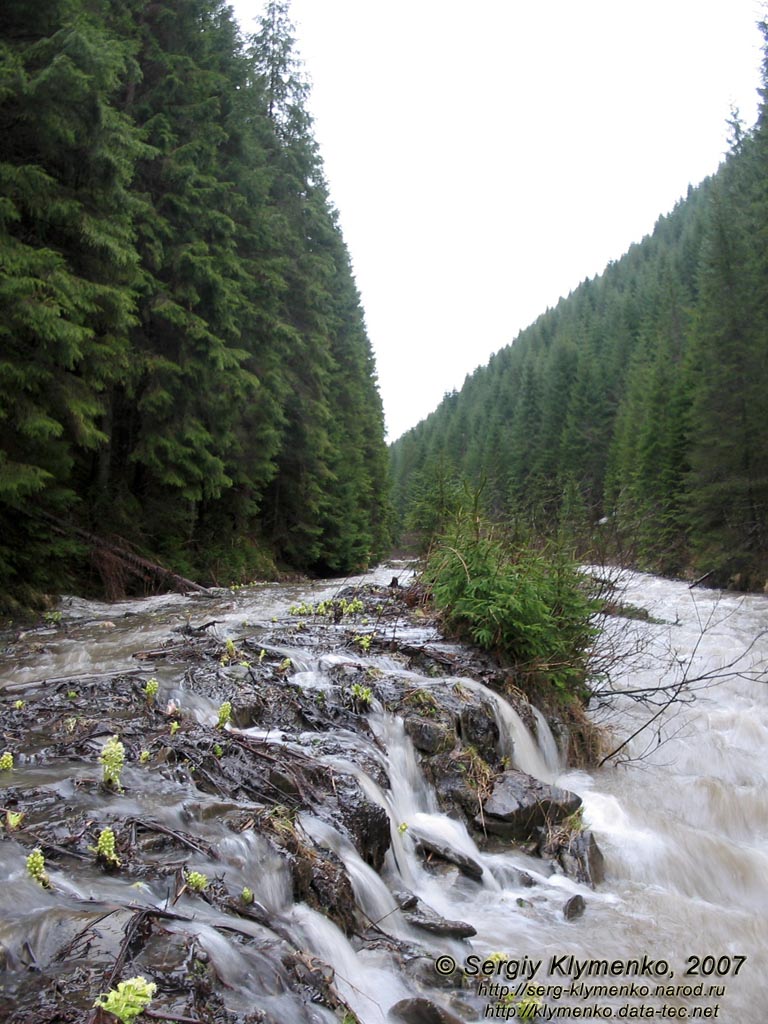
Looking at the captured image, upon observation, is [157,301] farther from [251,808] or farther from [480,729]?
[251,808]

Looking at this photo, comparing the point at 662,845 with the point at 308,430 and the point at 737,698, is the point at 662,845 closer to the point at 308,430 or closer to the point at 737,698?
the point at 737,698

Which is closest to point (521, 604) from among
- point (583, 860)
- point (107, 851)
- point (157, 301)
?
point (583, 860)

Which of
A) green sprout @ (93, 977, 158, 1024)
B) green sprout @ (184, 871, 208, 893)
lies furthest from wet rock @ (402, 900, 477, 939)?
green sprout @ (93, 977, 158, 1024)

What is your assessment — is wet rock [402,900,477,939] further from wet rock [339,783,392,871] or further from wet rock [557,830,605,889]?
wet rock [557,830,605,889]

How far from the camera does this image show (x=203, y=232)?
1444 centimetres

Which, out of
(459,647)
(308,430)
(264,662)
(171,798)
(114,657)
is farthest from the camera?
(308,430)

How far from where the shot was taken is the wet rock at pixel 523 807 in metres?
4.63

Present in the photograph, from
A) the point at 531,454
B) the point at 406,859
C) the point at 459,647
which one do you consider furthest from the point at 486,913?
the point at 531,454

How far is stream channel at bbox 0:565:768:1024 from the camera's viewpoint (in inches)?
86.7

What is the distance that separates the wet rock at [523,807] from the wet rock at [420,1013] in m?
2.08

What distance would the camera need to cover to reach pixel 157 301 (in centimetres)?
1259

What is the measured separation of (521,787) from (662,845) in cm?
110

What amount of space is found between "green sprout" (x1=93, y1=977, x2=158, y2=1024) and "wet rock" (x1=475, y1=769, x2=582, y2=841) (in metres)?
3.35

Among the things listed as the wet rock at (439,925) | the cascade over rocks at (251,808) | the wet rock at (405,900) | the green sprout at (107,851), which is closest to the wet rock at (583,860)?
the cascade over rocks at (251,808)
